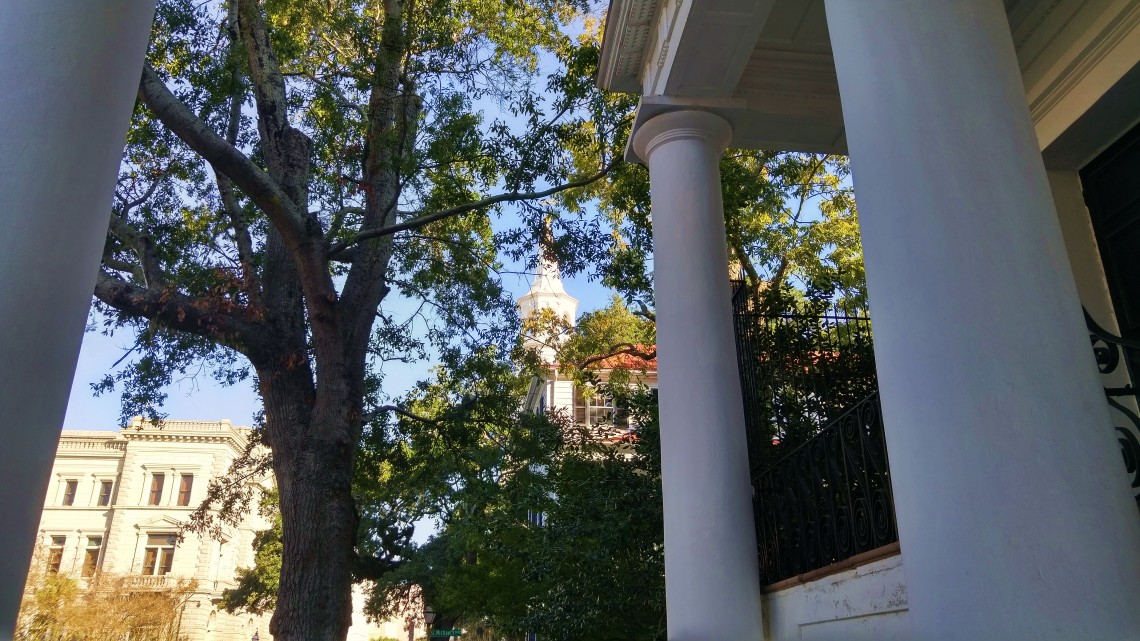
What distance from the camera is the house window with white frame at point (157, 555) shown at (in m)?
54.0

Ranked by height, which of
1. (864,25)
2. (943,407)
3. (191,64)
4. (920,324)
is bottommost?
(943,407)

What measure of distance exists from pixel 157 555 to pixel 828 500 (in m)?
58.3

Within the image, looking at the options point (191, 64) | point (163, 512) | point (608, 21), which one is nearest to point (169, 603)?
point (163, 512)

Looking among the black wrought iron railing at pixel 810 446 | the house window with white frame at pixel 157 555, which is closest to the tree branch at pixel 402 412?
the black wrought iron railing at pixel 810 446

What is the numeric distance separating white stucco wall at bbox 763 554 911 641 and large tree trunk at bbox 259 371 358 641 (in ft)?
Result: 18.9

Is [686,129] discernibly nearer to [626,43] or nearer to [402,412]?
[626,43]

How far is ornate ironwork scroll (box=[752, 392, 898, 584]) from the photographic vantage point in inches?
187

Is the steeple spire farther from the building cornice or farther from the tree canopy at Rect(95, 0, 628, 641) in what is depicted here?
the building cornice

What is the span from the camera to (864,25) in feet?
9.97

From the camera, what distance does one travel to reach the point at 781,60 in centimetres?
750

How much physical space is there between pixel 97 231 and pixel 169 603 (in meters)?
43.8

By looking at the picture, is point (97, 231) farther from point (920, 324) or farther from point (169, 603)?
point (169, 603)

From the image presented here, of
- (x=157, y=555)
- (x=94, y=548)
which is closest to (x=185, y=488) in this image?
(x=157, y=555)

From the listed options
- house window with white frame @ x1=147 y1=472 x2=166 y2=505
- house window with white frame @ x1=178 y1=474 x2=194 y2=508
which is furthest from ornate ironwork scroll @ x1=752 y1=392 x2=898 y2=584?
house window with white frame @ x1=147 y1=472 x2=166 y2=505
